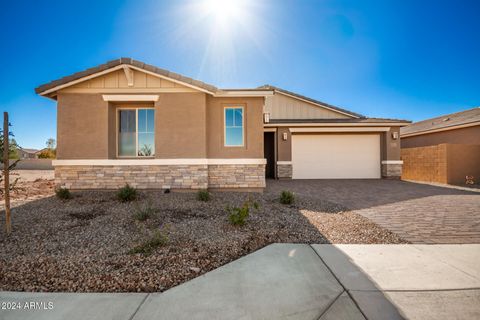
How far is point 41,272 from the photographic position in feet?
8.95

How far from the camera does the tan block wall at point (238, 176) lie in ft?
25.8

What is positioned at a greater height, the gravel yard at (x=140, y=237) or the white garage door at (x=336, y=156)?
the white garage door at (x=336, y=156)

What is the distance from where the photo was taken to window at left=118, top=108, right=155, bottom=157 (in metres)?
7.80

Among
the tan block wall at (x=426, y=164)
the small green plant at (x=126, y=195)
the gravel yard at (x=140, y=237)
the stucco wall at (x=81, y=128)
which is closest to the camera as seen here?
the gravel yard at (x=140, y=237)

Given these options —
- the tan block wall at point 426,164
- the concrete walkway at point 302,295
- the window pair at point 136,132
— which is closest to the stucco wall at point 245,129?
the window pair at point 136,132

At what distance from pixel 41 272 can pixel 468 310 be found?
472cm

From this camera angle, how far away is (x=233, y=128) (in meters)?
8.02

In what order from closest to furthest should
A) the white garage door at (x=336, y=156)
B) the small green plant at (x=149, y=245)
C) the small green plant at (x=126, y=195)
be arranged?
the small green plant at (x=149, y=245) < the small green plant at (x=126, y=195) < the white garage door at (x=336, y=156)

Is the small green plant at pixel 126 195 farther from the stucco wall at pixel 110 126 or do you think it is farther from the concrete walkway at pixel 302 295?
the concrete walkway at pixel 302 295

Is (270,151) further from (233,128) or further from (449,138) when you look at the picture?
(449,138)

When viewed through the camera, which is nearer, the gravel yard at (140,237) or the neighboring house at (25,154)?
the gravel yard at (140,237)

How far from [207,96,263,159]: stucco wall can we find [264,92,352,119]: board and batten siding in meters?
7.40

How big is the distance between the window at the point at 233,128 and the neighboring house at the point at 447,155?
424 inches

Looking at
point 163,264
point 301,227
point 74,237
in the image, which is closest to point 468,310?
point 301,227
